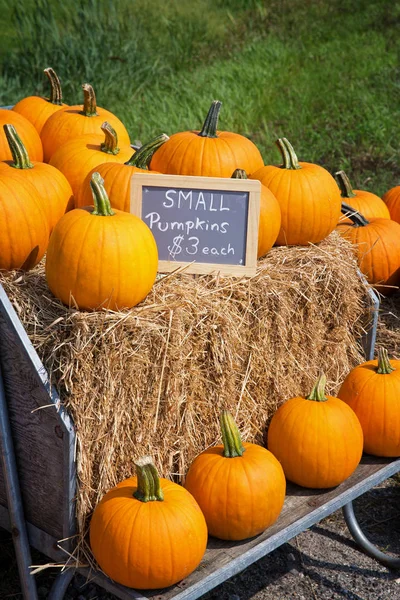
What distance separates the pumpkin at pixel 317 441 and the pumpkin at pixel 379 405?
0.13 meters

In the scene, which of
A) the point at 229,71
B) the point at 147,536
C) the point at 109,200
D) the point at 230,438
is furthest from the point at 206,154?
the point at 229,71

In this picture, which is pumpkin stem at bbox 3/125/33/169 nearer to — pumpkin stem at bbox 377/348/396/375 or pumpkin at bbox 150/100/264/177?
pumpkin at bbox 150/100/264/177

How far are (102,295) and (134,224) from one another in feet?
0.75

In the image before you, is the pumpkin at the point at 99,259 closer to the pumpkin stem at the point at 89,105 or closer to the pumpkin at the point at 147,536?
the pumpkin at the point at 147,536

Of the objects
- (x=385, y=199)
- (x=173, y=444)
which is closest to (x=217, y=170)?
(x=173, y=444)

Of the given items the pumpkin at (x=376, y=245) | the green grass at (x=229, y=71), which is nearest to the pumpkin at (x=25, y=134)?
the pumpkin at (x=376, y=245)

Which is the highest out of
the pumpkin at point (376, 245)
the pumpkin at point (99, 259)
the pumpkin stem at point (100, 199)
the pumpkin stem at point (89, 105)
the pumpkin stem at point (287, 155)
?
the pumpkin stem at point (89, 105)

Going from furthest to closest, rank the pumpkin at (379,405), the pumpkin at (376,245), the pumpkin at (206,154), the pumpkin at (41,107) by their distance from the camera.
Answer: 1. the pumpkin at (376,245)
2. the pumpkin at (41,107)
3. the pumpkin at (206,154)
4. the pumpkin at (379,405)

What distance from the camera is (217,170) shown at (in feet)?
9.52

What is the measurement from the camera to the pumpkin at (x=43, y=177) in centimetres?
257

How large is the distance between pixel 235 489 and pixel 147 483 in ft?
1.03

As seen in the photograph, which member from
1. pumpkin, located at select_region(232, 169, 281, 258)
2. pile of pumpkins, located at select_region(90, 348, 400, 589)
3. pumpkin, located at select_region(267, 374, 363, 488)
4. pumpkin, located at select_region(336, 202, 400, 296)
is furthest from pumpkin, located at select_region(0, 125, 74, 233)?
pumpkin, located at select_region(336, 202, 400, 296)

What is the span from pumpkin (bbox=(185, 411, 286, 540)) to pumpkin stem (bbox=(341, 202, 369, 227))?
58.8 inches

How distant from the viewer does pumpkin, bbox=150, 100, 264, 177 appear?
289cm
